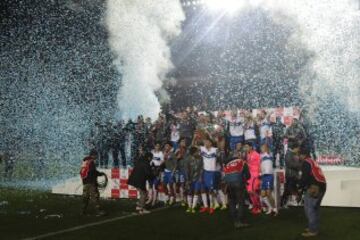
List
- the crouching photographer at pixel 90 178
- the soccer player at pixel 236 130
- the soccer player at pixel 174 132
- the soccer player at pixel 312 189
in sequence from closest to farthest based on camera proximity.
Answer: the soccer player at pixel 312 189 → the crouching photographer at pixel 90 178 → the soccer player at pixel 236 130 → the soccer player at pixel 174 132

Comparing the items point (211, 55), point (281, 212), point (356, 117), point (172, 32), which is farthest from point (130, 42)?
point (281, 212)

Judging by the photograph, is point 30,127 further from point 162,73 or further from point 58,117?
point 162,73

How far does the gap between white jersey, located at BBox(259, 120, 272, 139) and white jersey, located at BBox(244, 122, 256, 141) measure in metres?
0.27

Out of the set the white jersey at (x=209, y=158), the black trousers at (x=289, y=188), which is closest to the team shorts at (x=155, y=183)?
the white jersey at (x=209, y=158)

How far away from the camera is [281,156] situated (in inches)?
665

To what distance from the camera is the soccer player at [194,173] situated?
45.0 feet

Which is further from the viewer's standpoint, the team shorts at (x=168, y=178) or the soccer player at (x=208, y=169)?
the team shorts at (x=168, y=178)

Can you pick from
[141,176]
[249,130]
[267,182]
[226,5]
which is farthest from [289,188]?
[226,5]

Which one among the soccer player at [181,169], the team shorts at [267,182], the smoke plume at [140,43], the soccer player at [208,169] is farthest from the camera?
the smoke plume at [140,43]

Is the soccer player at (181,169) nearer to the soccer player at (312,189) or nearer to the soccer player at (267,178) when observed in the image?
the soccer player at (267,178)

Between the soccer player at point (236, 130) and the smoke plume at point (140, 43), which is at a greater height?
the smoke plume at point (140, 43)

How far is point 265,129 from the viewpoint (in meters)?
16.3

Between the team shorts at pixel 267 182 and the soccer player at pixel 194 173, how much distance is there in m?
1.80

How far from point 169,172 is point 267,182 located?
11.2 ft
